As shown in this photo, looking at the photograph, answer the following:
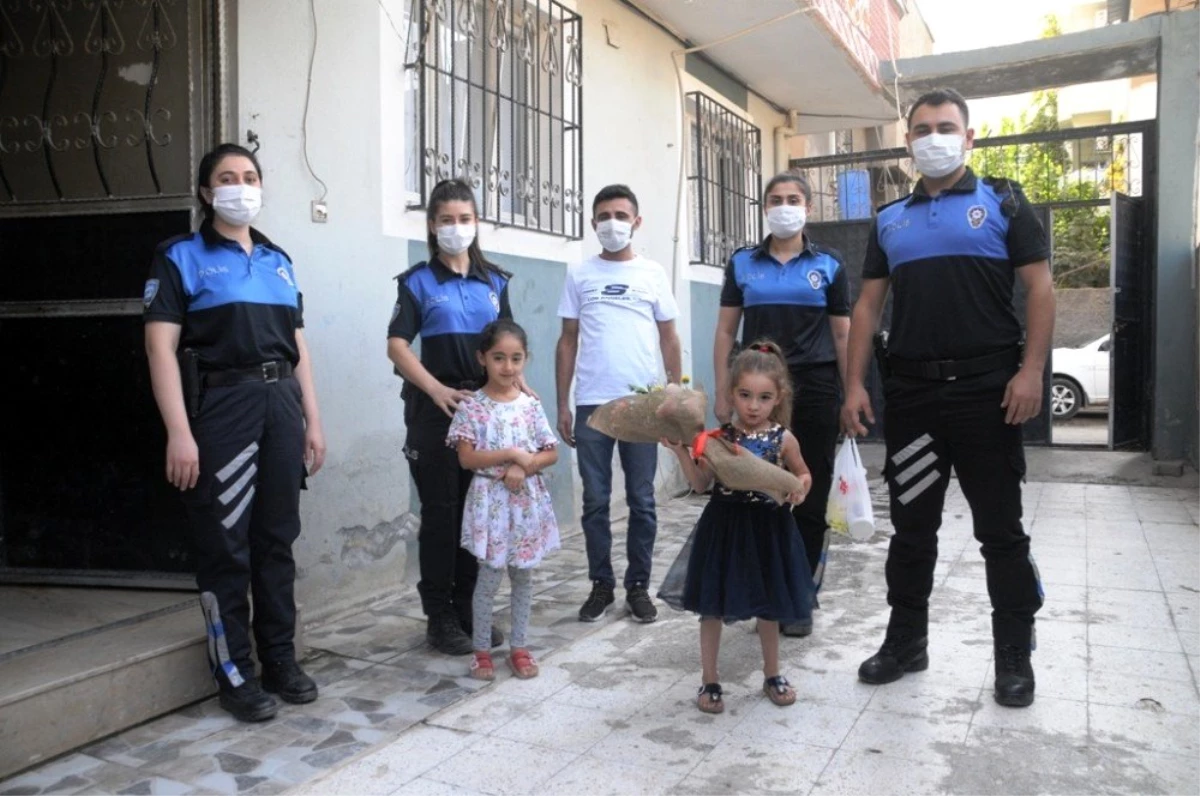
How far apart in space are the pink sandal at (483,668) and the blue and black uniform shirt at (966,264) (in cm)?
183

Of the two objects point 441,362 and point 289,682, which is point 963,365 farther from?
point 289,682

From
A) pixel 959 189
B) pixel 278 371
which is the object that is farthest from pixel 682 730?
pixel 959 189

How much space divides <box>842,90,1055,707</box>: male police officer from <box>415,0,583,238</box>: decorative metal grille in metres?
2.57

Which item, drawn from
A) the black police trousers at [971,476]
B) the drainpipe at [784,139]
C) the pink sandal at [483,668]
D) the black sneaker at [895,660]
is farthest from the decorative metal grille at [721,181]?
the pink sandal at [483,668]

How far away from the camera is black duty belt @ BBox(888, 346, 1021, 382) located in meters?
3.28

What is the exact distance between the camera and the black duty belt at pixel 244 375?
322 centimetres

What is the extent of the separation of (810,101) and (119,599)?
27.8 feet

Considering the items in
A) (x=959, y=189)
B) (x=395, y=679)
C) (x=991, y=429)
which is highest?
(x=959, y=189)

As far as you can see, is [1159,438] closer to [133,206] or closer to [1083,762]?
[1083,762]

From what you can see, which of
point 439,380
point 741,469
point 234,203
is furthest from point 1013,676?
point 234,203

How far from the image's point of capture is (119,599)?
4059 mm

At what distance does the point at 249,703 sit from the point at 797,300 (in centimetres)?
250

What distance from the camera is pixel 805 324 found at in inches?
159

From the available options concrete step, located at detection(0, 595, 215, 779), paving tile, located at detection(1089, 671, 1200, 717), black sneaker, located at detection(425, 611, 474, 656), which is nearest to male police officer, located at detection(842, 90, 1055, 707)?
paving tile, located at detection(1089, 671, 1200, 717)
